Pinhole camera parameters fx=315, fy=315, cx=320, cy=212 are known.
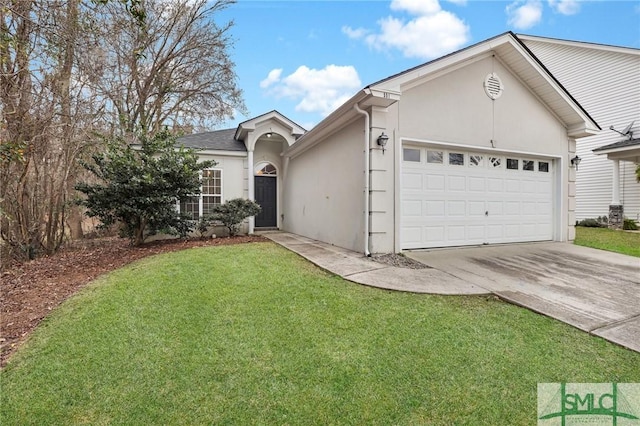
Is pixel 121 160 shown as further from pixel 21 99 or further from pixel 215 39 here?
pixel 215 39

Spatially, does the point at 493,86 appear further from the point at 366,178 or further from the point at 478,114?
the point at 366,178

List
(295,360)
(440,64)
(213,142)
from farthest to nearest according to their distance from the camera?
(213,142), (440,64), (295,360)

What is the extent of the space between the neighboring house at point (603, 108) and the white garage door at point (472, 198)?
678 centimetres

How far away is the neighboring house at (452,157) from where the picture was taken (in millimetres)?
6734

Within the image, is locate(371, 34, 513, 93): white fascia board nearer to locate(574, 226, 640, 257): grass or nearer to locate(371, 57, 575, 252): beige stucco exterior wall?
Answer: locate(371, 57, 575, 252): beige stucco exterior wall

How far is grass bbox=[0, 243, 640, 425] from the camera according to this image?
7.79 ft

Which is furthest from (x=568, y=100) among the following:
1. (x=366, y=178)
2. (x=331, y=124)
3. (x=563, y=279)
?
(x=331, y=124)

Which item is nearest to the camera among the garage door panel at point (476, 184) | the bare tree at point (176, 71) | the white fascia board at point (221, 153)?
the garage door panel at point (476, 184)

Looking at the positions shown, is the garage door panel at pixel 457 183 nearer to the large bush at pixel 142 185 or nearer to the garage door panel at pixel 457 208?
the garage door panel at pixel 457 208

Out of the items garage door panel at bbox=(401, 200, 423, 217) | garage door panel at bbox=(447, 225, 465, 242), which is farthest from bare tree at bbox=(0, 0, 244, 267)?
garage door panel at bbox=(447, 225, 465, 242)

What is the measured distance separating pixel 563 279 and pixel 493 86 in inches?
194

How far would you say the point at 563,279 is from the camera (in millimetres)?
5387

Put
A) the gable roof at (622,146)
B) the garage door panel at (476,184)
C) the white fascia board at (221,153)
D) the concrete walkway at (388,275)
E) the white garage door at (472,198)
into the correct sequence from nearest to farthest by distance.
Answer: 1. the concrete walkway at (388,275)
2. the white garage door at (472,198)
3. the garage door panel at (476,184)
4. the white fascia board at (221,153)
5. the gable roof at (622,146)

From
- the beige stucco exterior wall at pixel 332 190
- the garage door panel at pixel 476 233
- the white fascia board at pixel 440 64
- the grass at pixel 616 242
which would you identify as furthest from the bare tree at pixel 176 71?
the grass at pixel 616 242
